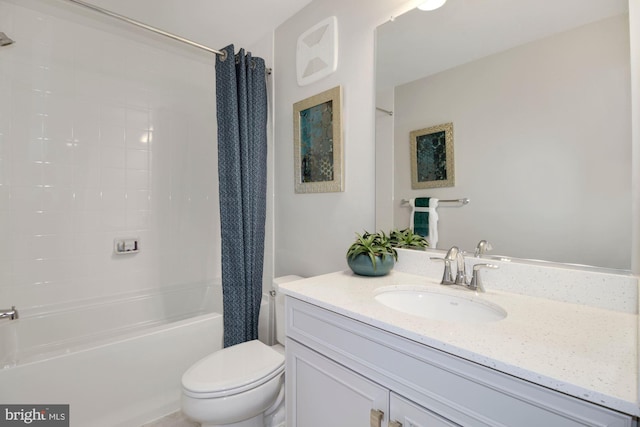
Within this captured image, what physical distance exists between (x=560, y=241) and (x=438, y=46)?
906mm

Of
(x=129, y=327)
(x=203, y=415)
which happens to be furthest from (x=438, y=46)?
(x=129, y=327)

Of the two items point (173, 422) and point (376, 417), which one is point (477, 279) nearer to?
point (376, 417)

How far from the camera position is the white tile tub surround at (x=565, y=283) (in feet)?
2.77

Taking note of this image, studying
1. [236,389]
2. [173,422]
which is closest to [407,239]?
[236,389]

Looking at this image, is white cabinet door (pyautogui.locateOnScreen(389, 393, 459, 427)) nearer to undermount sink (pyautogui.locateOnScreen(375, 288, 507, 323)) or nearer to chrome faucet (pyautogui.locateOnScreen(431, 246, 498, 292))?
undermount sink (pyautogui.locateOnScreen(375, 288, 507, 323))

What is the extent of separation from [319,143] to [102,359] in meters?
1.56

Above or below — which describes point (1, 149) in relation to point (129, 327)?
above

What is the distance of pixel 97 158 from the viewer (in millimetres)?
2008

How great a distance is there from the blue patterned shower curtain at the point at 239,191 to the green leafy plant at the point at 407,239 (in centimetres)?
93

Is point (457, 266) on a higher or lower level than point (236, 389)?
higher

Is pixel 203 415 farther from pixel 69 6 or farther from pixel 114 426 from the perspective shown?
pixel 69 6

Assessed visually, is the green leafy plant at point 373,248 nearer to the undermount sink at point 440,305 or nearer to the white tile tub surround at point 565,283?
the undermount sink at point 440,305

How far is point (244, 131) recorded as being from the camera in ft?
6.04

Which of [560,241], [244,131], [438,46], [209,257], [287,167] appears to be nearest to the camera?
[560,241]
